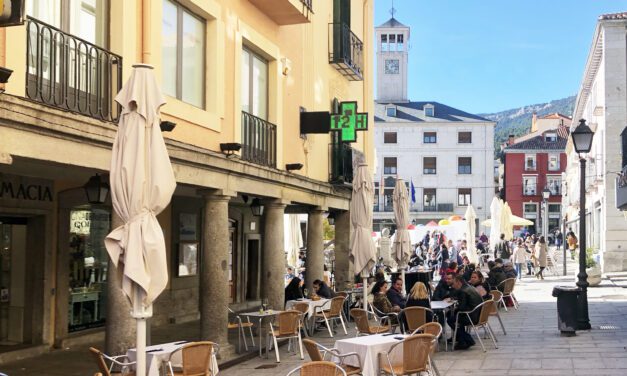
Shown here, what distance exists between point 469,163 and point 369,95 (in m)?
55.3

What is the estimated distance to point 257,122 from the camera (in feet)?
52.8

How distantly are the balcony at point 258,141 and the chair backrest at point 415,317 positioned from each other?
14.8 ft

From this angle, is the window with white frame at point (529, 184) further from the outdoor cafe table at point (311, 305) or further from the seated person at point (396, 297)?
the seated person at point (396, 297)

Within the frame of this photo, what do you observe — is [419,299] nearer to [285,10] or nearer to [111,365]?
[111,365]

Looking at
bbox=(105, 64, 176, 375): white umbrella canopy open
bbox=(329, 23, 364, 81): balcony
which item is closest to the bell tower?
bbox=(329, 23, 364, 81): balcony

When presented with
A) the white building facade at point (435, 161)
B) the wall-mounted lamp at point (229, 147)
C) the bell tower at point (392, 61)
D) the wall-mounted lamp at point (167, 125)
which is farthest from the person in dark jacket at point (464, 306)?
the bell tower at point (392, 61)

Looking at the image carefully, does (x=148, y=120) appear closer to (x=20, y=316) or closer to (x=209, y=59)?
(x=209, y=59)

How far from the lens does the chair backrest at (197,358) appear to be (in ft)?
30.9

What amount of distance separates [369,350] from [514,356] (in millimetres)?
4663

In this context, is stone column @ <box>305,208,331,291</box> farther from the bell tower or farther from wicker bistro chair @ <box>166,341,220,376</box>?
the bell tower

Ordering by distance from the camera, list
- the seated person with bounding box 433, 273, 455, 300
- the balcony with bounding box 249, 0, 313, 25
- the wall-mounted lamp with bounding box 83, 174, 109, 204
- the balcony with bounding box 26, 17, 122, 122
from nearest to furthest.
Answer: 1. the balcony with bounding box 26, 17, 122, 122
2. the wall-mounted lamp with bounding box 83, 174, 109, 204
3. the seated person with bounding box 433, 273, 455, 300
4. the balcony with bounding box 249, 0, 313, 25

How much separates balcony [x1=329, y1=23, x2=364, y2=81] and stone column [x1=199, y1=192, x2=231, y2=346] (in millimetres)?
9178

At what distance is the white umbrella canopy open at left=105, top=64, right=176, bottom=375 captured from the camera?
787 centimetres

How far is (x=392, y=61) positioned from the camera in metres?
84.6
